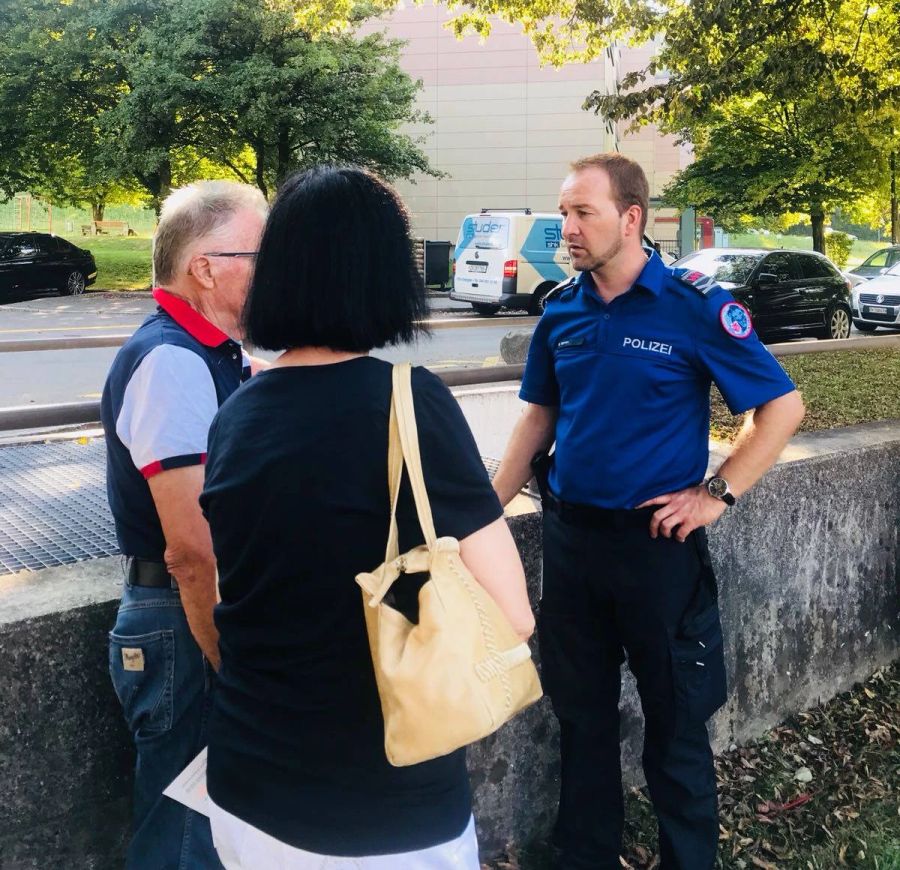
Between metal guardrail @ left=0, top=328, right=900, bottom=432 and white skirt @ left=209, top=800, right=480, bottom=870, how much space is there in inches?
39.1

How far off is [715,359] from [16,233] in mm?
23449

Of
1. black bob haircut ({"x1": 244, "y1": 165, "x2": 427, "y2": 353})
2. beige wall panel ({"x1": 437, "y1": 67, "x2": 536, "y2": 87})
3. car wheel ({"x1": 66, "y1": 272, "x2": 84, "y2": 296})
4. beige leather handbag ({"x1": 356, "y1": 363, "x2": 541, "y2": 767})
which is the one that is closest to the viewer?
beige leather handbag ({"x1": 356, "y1": 363, "x2": 541, "y2": 767})

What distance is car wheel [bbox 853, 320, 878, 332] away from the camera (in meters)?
19.5

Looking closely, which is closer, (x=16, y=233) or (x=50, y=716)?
(x=50, y=716)

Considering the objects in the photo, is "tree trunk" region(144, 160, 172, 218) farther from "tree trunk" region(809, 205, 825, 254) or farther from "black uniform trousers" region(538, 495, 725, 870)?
"black uniform trousers" region(538, 495, 725, 870)

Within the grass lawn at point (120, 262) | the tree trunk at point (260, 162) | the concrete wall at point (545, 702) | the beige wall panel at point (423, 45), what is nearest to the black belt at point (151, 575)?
the concrete wall at point (545, 702)

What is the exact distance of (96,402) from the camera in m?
2.39

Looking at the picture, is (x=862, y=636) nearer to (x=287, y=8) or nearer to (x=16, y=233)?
(x=287, y=8)

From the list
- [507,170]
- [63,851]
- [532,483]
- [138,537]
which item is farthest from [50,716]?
[507,170]

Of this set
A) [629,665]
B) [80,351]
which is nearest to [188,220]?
[629,665]

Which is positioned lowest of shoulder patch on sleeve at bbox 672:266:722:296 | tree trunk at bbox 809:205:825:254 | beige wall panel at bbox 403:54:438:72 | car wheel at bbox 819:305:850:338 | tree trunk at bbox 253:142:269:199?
car wheel at bbox 819:305:850:338

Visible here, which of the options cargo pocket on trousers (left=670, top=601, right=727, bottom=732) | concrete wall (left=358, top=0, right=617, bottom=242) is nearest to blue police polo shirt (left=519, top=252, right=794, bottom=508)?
cargo pocket on trousers (left=670, top=601, right=727, bottom=732)

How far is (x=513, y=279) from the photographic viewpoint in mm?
20656

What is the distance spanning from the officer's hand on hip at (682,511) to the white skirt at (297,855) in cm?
116
